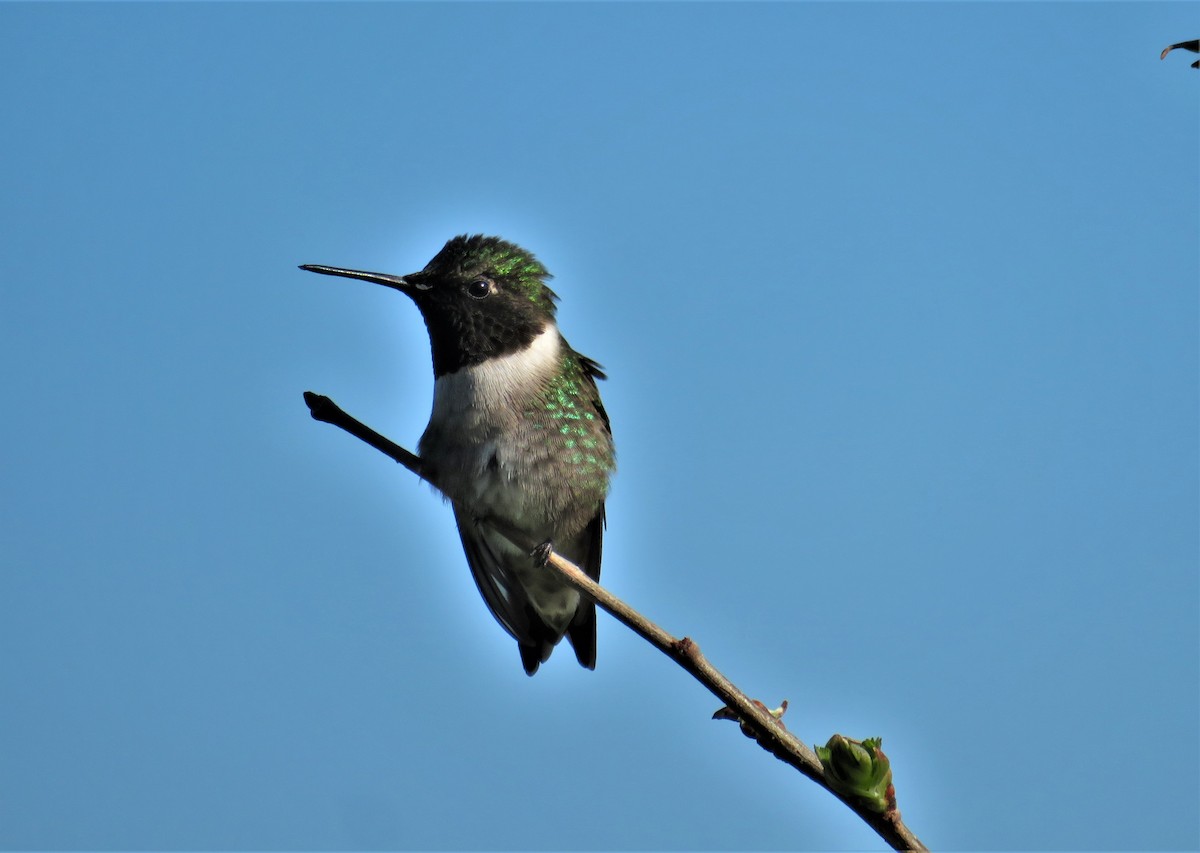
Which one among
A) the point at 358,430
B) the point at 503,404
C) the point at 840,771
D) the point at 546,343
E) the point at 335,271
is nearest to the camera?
the point at 840,771

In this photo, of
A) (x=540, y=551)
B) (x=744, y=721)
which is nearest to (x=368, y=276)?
(x=540, y=551)

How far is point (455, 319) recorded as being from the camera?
15.7 ft

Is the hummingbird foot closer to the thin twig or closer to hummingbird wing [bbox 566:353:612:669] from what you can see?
hummingbird wing [bbox 566:353:612:669]

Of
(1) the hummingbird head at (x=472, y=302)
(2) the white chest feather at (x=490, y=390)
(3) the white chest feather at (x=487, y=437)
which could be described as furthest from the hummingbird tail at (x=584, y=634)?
(1) the hummingbird head at (x=472, y=302)

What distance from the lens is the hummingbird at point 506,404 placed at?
15.1ft

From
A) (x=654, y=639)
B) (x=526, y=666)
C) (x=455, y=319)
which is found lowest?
(x=654, y=639)

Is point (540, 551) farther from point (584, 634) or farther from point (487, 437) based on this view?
point (584, 634)

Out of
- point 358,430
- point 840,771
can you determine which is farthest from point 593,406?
point 840,771

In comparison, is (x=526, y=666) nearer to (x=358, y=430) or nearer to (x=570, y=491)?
(x=570, y=491)

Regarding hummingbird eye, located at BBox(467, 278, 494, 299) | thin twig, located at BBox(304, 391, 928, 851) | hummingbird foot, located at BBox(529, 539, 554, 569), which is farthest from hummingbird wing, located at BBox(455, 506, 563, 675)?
thin twig, located at BBox(304, 391, 928, 851)

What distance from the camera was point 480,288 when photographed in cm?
484

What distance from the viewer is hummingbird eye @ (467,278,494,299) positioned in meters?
4.82

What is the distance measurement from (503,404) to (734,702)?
8.63 ft

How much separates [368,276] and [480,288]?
58 centimetres
